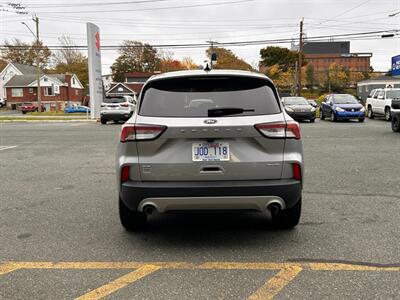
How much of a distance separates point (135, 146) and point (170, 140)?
0.34 m

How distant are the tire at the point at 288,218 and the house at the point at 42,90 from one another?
69.3m

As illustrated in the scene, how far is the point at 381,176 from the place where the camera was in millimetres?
7953

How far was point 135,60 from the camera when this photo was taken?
98.9m

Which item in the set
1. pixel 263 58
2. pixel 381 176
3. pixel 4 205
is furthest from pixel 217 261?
pixel 263 58

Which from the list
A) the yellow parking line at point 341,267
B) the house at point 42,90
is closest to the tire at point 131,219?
the yellow parking line at point 341,267

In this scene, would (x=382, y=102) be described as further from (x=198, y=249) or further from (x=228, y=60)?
(x=228, y=60)

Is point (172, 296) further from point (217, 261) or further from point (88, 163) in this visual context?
point (88, 163)

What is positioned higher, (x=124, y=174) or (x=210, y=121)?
(x=210, y=121)

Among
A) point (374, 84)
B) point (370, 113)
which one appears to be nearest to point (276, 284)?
point (370, 113)

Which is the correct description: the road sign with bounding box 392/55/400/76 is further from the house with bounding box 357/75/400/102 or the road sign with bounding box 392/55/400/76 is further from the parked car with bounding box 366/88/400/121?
the house with bounding box 357/75/400/102

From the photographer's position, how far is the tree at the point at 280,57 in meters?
78.6

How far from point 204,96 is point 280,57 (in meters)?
77.7

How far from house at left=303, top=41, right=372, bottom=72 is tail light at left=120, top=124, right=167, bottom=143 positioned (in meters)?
125

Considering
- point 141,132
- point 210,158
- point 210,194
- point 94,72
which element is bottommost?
point 210,194
